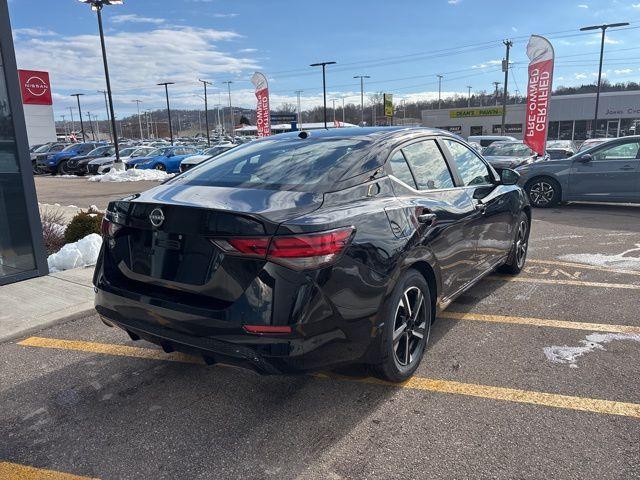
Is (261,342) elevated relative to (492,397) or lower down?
elevated

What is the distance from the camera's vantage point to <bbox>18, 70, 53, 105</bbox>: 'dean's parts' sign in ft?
108

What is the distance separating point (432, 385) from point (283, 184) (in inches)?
64.0

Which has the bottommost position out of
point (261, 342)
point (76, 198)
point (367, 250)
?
point (76, 198)

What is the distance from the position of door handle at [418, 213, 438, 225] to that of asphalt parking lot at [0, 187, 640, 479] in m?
1.03

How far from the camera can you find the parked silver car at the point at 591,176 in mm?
10227

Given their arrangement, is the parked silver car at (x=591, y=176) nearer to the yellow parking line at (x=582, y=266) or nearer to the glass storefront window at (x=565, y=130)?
the yellow parking line at (x=582, y=266)

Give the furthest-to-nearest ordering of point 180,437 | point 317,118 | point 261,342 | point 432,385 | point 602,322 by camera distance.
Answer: point 317,118 < point 602,322 < point 432,385 < point 180,437 < point 261,342

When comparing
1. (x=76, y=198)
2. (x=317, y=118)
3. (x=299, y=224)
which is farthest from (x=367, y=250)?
(x=317, y=118)

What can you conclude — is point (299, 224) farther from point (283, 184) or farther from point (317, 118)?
point (317, 118)

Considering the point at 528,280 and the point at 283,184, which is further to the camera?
the point at 528,280

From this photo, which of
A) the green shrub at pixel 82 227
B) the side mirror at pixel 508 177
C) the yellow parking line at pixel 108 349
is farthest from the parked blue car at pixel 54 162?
the side mirror at pixel 508 177

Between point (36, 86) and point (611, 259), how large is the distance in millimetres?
37095

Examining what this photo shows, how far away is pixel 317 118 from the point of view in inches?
4441

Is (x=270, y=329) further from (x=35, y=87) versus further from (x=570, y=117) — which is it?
(x=570, y=117)
